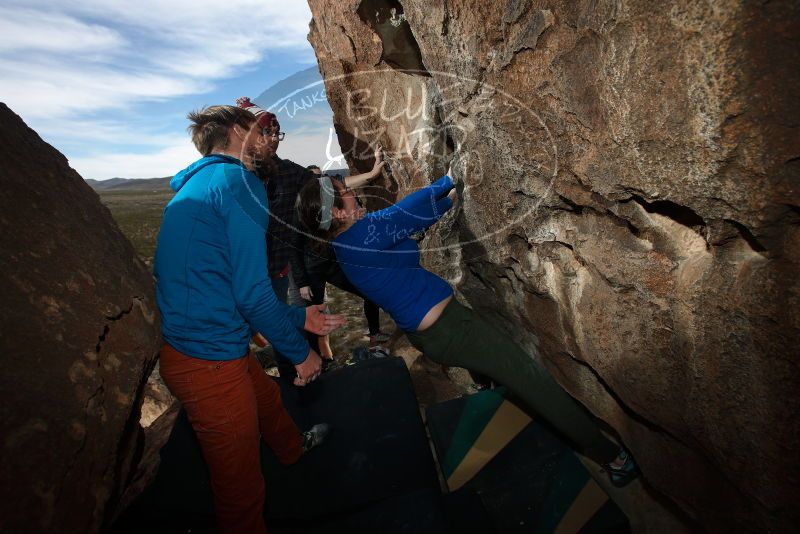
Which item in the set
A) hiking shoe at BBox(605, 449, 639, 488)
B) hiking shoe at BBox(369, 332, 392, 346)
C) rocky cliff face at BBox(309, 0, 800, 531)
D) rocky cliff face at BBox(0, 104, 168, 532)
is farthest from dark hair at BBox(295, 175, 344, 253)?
hiking shoe at BBox(369, 332, 392, 346)

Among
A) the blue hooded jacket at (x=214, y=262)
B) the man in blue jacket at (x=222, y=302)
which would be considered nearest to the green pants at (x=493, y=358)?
the man in blue jacket at (x=222, y=302)

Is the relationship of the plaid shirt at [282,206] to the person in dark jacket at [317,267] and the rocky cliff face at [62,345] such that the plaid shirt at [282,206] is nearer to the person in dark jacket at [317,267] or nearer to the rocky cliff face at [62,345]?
the person in dark jacket at [317,267]

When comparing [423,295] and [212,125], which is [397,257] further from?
[212,125]

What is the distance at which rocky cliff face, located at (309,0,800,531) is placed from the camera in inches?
59.8

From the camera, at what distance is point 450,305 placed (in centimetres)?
284

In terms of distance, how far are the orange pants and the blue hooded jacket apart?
0.09m

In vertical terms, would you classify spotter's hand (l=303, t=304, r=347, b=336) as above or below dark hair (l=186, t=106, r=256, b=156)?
below

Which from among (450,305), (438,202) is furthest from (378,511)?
(438,202)

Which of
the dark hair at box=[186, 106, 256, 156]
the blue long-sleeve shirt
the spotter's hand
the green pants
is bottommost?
the green pants

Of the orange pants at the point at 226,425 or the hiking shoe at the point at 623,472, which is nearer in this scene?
the orange pants at the point at 226,425

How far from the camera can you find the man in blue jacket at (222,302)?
2.09 m

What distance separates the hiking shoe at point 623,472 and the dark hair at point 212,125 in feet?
11.0

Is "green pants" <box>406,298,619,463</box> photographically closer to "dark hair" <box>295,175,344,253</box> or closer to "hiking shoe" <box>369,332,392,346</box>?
"dark hair" <box>295,175,344,253</box>

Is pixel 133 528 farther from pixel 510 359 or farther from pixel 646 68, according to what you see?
pixel 646 68
